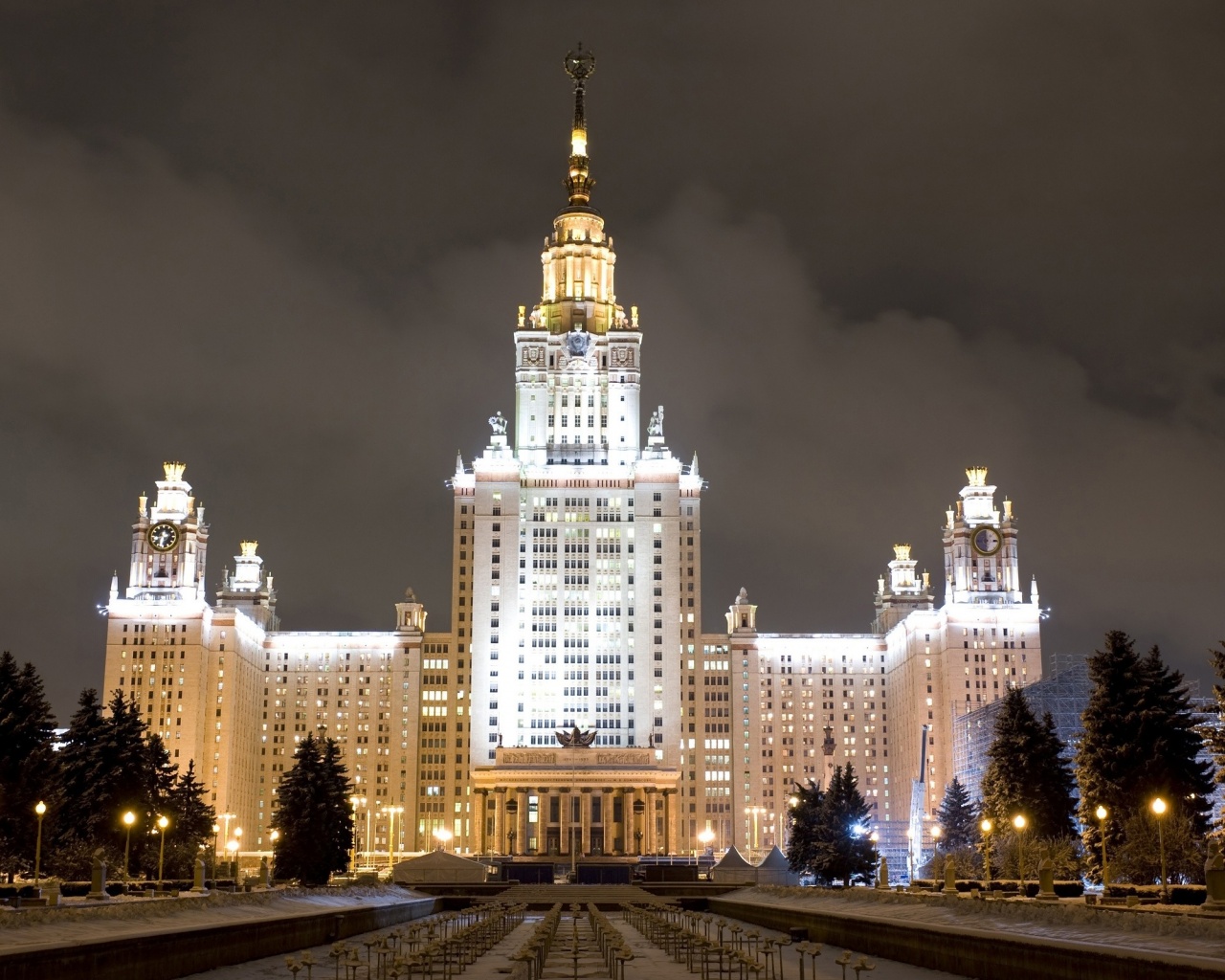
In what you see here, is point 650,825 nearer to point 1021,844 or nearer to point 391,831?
point 391,831

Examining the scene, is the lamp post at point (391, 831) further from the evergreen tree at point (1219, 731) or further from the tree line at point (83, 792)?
the evergreen tree at point (1219, 731)

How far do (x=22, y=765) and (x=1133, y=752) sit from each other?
53.5 meters

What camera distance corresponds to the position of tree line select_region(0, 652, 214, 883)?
71000mm

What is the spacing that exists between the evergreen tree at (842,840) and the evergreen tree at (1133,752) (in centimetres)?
2752

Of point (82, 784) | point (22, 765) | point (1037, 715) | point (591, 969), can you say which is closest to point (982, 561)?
point (1037, 715)

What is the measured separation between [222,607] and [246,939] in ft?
519

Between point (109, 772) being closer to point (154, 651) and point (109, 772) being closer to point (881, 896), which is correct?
point (881, 896)

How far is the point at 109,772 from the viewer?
87625 mm

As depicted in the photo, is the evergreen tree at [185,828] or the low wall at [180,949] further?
the evergreen tree at [185,828]

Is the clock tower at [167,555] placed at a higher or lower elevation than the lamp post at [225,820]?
higher

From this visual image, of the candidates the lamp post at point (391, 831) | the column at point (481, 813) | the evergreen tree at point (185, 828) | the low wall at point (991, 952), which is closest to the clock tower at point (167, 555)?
the lamp post at point (391, 831)

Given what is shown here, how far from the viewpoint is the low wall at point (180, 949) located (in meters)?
31.9

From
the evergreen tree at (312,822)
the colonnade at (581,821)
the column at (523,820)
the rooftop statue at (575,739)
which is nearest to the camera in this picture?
the evergreen tree at (312,822)

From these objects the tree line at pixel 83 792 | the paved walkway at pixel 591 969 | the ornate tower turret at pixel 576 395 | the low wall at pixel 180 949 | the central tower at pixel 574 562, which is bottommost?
the paved walkway at pixel 591 969
